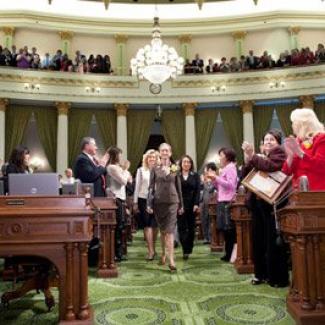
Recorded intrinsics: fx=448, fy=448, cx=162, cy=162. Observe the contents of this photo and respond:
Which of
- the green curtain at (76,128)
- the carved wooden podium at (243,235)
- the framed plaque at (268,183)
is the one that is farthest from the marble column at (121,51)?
the framed plaque at (268,183)

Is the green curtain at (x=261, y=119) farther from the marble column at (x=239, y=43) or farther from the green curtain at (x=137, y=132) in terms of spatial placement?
the green curtain at (x=137, y=132)

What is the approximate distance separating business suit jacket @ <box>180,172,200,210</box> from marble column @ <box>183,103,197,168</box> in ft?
28.1

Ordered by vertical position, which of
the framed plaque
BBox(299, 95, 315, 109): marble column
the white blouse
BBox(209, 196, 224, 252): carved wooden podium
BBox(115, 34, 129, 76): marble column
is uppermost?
BBox(115, 34, 129, 76): marble column

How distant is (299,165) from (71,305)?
184cm

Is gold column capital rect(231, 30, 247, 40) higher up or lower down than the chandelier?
higher up

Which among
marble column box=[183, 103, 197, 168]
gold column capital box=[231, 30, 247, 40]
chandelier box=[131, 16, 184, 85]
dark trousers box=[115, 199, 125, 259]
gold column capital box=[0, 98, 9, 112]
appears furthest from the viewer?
gold column capital box=[231, 30, 247, 40]

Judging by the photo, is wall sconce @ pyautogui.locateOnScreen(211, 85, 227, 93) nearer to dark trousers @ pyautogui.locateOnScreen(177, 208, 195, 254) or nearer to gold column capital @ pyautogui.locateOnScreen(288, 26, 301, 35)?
gold column capital @ pyautogui.locateOnScreen(288, 26, 301, 35)

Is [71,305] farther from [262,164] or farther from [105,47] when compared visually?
[105,47]

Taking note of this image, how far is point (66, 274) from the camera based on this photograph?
2.83 metres

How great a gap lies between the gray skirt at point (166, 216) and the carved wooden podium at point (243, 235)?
0.68 meters

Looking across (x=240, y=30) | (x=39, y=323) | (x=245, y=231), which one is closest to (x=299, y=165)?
(x=245, y=231)

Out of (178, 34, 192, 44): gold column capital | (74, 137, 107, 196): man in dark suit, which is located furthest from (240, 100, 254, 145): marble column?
(74, 137, 107, 196): man in dark suit

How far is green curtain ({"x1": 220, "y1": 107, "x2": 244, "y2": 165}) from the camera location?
577 inches

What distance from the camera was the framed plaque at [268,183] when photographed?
138 inches
